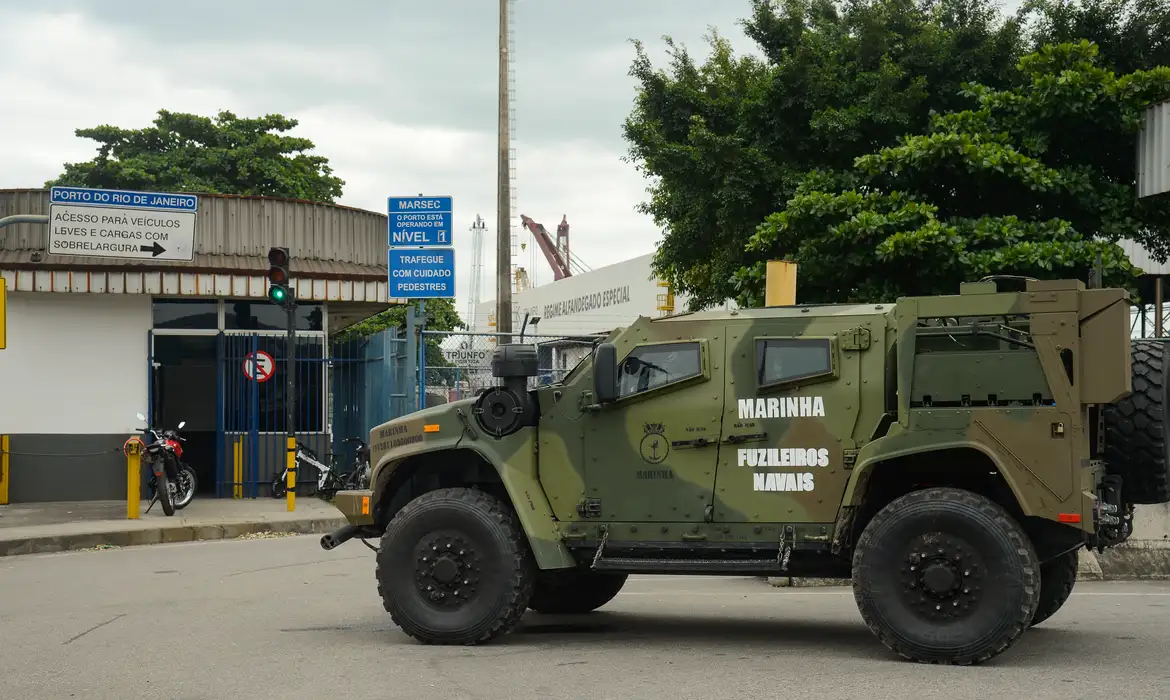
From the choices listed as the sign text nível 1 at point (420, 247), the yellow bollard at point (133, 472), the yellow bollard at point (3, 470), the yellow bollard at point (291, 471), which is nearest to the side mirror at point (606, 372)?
the yellow bollard at point (133, 472)

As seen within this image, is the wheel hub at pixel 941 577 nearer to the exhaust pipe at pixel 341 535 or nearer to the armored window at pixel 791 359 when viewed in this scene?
the armored window at pixel 791 359

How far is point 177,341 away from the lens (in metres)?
21.6

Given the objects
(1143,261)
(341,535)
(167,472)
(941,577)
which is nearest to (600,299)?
(1143,261)

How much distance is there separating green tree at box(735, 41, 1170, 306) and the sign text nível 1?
16.5 ft

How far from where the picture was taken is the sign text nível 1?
2117cm

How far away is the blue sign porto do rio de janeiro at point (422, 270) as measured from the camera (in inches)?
832

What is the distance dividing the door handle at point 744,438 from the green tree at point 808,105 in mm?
11470

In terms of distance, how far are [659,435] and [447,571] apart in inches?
63.4

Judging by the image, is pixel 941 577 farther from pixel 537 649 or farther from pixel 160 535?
pixel 160 535

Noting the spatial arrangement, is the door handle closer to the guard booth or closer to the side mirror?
the side mirror

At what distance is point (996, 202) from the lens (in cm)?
1820

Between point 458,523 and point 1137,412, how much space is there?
14.0 feet

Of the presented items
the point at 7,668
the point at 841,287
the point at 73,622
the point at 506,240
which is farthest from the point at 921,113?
the point at 7,668

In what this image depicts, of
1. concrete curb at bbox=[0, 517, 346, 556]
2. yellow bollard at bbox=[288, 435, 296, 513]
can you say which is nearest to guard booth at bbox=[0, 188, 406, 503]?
yellow bollard at bbox=[288, 435, 296, 513]
